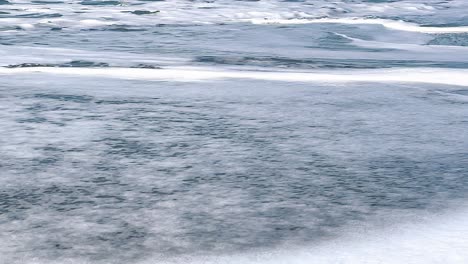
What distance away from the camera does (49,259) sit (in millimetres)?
1810

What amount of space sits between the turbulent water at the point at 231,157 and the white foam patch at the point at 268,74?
0.04 ft

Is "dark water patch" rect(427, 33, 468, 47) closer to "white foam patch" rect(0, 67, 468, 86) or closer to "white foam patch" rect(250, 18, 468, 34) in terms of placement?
"white foam patch" rect(250, 18, 468, 34)

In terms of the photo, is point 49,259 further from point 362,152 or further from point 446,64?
point 446,64

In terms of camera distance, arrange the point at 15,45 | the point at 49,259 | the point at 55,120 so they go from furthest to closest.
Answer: the point at 15,45, the point at 55,120, the point at 49,259

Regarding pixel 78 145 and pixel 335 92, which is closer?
pixel 78 145

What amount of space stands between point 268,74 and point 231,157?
8.55 ft

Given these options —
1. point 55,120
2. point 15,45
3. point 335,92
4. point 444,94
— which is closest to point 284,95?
point 335,92

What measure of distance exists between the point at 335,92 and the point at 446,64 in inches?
74.5

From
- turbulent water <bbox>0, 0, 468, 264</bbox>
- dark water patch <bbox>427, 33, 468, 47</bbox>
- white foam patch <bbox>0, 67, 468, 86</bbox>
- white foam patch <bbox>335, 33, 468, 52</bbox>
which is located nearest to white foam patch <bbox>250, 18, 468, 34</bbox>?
dark water patch <bbox>427, 33, 468, 47</bbox>

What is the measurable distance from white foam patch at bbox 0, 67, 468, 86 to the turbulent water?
1cm

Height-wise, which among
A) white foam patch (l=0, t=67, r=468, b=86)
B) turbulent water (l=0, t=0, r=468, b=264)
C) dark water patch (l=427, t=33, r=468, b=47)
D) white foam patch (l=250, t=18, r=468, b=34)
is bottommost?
white foam patch (l=250, t=18, r=468, b=34)

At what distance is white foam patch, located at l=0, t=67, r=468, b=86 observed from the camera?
5.14m

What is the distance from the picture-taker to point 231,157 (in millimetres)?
2881

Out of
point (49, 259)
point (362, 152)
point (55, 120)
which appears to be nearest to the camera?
point (49, 259)
